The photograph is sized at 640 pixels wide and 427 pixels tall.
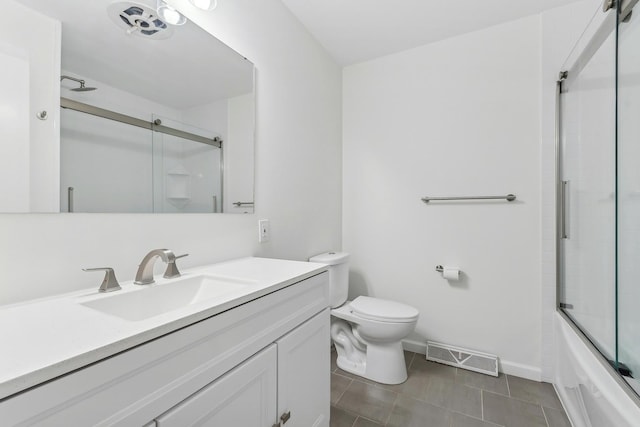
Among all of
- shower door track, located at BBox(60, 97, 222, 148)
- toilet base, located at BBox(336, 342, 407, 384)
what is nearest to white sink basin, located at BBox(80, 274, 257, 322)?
shower door track, located at BBox(60, 97, 222, 148)

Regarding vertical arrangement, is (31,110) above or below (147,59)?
below

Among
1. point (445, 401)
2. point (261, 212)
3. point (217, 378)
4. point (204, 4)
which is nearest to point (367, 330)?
point (445, 401)

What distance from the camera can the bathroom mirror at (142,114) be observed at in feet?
2.82

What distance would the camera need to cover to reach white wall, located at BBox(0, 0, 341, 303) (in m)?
0.80

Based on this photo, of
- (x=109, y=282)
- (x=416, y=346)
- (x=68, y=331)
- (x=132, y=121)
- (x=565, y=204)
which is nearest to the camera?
(x=68, y=331)

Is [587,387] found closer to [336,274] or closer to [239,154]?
[336,274]

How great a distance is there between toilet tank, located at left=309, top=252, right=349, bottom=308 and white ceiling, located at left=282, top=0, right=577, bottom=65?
155 cm

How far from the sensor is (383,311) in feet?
5.83

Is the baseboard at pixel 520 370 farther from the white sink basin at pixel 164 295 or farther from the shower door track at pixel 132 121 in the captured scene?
the shower door track at pixel 132 121

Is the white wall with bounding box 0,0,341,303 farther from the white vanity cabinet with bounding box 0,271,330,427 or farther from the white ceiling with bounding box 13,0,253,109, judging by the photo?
the white vanity cabinet with bounding box 0,271,330,427

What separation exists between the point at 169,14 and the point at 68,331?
1.14 m

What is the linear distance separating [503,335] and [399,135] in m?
1.55

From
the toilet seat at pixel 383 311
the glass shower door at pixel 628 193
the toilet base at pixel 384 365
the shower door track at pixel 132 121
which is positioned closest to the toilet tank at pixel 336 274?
the toilet seat at pixel 383 311

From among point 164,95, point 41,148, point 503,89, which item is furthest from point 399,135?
point 41,148
